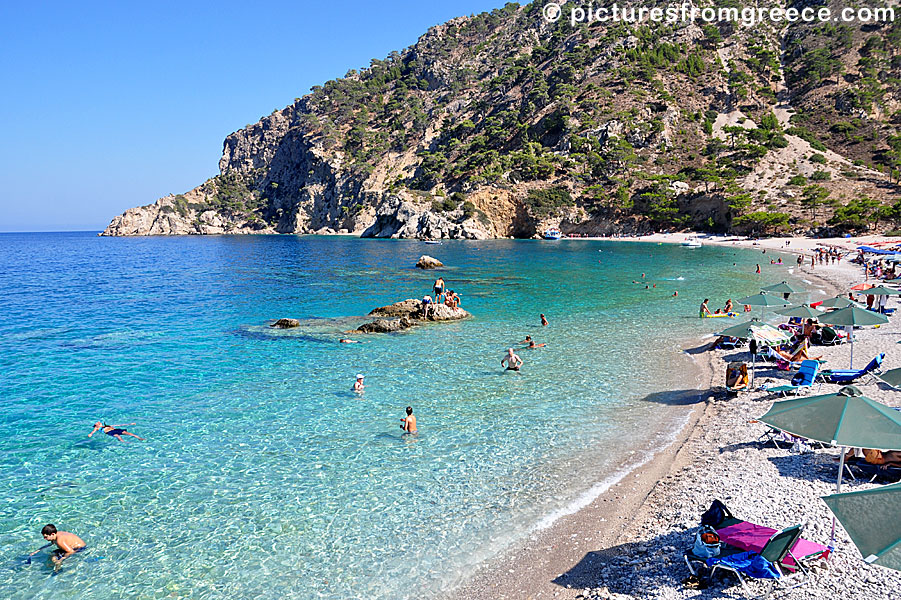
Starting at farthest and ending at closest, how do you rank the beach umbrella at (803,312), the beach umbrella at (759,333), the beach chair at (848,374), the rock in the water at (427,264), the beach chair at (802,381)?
the rock in the water at (427,264) < the beach umbrella at (803,312) < the beach umbrella at (759,333) < the beach chair at (848,374) < the beach chair at (802,381)

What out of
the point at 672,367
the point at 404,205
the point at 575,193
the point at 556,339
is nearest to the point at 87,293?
the point at 556,339

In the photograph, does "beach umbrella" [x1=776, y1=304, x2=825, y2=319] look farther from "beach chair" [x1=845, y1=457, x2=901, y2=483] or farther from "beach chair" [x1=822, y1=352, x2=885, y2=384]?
"beach chair" [x1=845, y1=457, x2=901, y2=483]

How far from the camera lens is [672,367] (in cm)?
1875

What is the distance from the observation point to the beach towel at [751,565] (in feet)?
22.3

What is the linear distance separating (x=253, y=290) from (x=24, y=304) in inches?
604

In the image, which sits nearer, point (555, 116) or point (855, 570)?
point (855, 570)

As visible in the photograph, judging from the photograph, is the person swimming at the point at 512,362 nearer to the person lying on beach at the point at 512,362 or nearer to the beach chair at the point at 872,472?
the person lying on beach at the point at 512,362

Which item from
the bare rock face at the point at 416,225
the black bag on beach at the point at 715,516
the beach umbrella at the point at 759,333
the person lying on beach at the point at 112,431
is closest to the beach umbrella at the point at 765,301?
the beach umbrella at the point at 759,333

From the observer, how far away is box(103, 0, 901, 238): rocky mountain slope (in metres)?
97.2

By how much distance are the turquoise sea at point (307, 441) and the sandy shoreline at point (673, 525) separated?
55 cm

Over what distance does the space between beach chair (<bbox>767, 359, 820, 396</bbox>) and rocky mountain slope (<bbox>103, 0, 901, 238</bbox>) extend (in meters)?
74.3

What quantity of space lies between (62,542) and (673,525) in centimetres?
1003

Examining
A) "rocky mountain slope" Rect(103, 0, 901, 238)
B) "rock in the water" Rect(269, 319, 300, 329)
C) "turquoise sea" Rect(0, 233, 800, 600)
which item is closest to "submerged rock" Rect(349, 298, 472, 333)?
"turquoise sea" Rect(0, 233, 800, 600)

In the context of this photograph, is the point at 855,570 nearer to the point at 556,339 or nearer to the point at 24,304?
the point at 556,339
